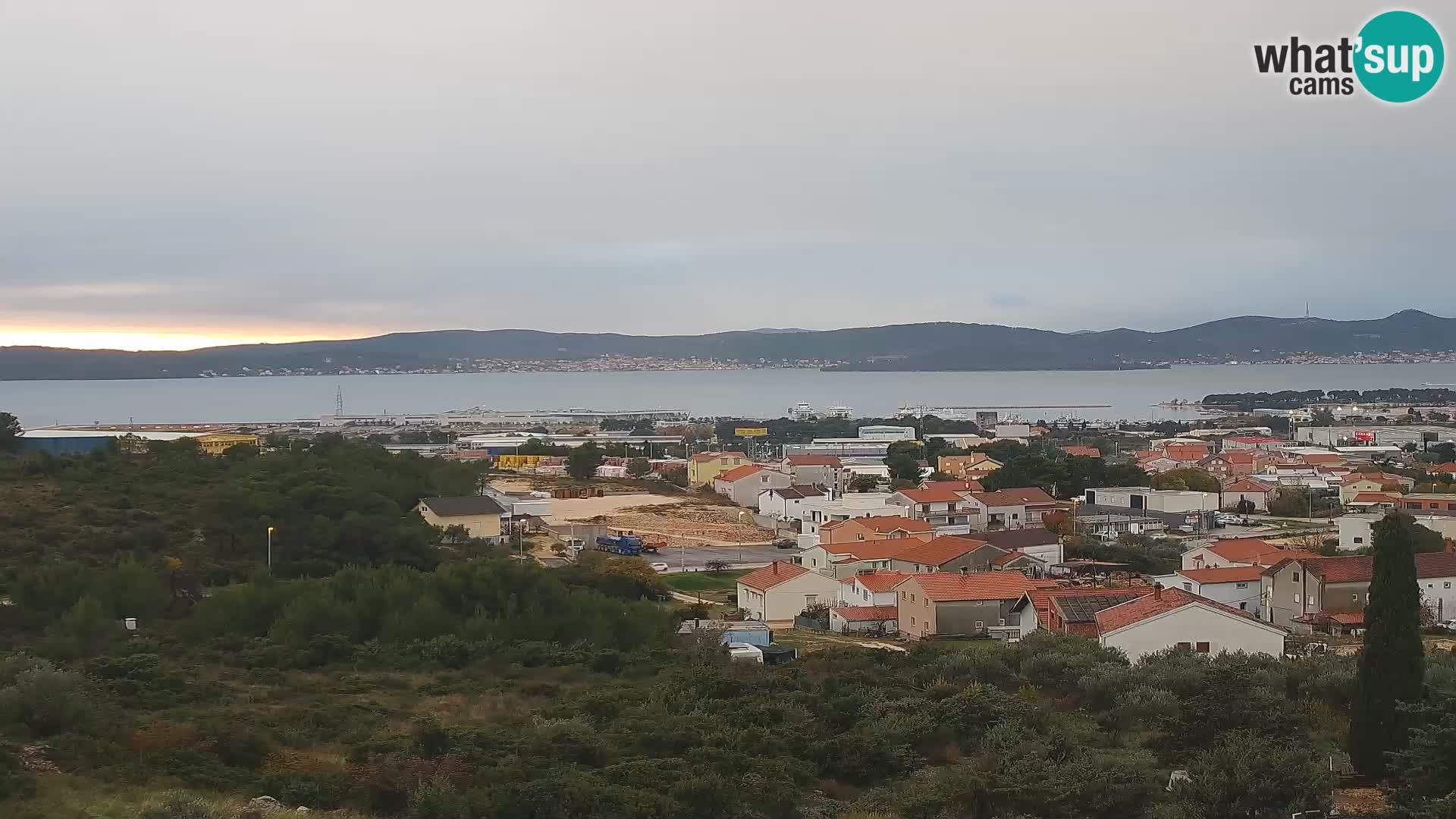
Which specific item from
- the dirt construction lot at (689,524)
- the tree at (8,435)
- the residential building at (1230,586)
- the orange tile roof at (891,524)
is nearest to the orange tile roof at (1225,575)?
the residential building at (1230,586)

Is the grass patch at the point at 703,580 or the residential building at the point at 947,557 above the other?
the residential building at the point at 947,557

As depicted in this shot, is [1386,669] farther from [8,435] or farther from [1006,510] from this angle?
[8,435]

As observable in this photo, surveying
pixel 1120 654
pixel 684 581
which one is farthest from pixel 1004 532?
pixel 1120 654

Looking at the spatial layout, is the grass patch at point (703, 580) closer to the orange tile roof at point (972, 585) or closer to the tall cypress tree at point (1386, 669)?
the orange tile roof at point (972, 585)

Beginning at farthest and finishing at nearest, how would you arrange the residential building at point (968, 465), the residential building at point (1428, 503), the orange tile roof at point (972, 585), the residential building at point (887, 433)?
the residential building at point (887, 433)
the residential building at point (968, 465)
the residential building at point (1428, 503)
the orange tile roof at point (972, 585)

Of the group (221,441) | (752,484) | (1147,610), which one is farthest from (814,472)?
(1147,610)

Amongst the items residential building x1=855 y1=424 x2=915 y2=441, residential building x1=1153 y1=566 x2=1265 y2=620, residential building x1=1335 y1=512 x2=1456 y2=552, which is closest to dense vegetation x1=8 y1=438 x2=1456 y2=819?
residential building x1=1153 y1=566 x2=1265 y2=620

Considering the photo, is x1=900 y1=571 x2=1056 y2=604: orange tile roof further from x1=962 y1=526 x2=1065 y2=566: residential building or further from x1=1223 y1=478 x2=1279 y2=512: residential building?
x1=1223 y1=478 x2=1279 y2=512: residential building
